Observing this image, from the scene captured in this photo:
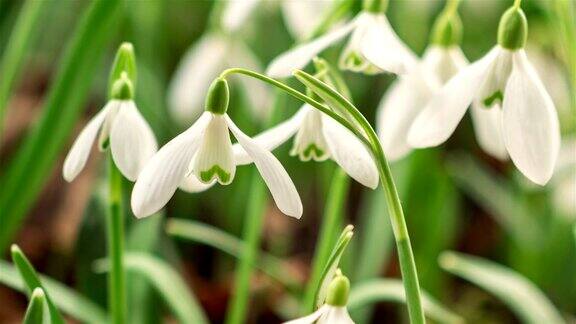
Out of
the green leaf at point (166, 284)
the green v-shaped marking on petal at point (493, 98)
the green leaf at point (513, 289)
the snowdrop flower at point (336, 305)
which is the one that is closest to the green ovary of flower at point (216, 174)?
the snowdrop flower at point (336, 305)

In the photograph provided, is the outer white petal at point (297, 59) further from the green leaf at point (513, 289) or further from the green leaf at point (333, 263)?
the green leaf at point (513, 289)

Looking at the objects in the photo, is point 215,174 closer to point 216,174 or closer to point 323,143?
point 216,174

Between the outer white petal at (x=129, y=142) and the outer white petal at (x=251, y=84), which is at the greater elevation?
the outer white petal at (x=251, y=84)

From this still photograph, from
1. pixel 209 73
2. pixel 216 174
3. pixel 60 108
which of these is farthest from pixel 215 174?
pixel 209 73

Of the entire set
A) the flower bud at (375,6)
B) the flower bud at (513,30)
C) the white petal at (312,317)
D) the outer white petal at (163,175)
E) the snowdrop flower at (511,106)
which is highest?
the flower bud at (375,6)

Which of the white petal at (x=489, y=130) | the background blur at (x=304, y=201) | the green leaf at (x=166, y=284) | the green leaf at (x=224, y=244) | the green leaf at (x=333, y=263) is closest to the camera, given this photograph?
the green leaf at (x=333, y=263)

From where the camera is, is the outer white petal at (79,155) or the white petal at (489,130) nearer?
the outer white petal at (79,155)

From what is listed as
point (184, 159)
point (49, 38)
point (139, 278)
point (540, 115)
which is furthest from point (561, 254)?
point (49, 38)
